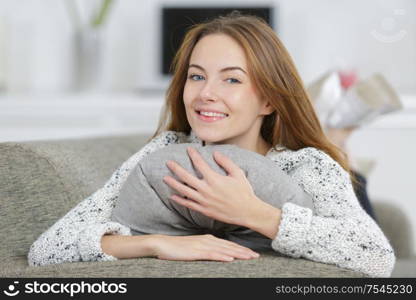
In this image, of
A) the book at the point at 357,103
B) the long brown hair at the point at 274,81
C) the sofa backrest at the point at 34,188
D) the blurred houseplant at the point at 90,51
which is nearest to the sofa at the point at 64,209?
the sofa backrest at the point at 34,188

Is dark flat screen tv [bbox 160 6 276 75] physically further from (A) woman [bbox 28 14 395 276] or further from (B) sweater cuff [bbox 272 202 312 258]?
(B) sweater cuff [bbox 272 202 312 258]

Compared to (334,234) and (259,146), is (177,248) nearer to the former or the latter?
(334,234)

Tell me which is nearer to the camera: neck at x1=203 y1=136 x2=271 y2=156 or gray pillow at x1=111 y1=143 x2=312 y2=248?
gray pillow at x1=111 y1=143 x2=312 y2=248

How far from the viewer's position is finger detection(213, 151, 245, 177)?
1192 millimetres

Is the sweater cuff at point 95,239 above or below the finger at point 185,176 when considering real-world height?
below

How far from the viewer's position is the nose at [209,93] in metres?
1.36

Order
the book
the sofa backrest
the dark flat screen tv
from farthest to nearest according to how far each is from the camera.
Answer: the dark flat screen tv
the book
the sofa backrest

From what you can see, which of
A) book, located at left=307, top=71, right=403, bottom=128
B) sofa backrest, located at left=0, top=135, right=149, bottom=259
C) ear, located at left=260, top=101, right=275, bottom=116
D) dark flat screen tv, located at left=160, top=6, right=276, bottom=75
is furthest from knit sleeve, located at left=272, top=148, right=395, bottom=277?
dark flat screen tv, located at left=160, top=6, right=276, bottom=75

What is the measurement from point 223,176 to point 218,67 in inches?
10.2

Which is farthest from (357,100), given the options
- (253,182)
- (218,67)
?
(253,182)

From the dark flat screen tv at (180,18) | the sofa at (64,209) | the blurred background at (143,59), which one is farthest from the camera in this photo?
the dark flat screen tv at (180,18)

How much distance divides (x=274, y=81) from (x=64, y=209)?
46 cm

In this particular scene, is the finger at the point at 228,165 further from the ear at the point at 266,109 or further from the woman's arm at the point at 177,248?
the ear at the point at 266,109

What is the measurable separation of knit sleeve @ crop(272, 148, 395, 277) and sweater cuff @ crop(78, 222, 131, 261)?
252 millimetres
